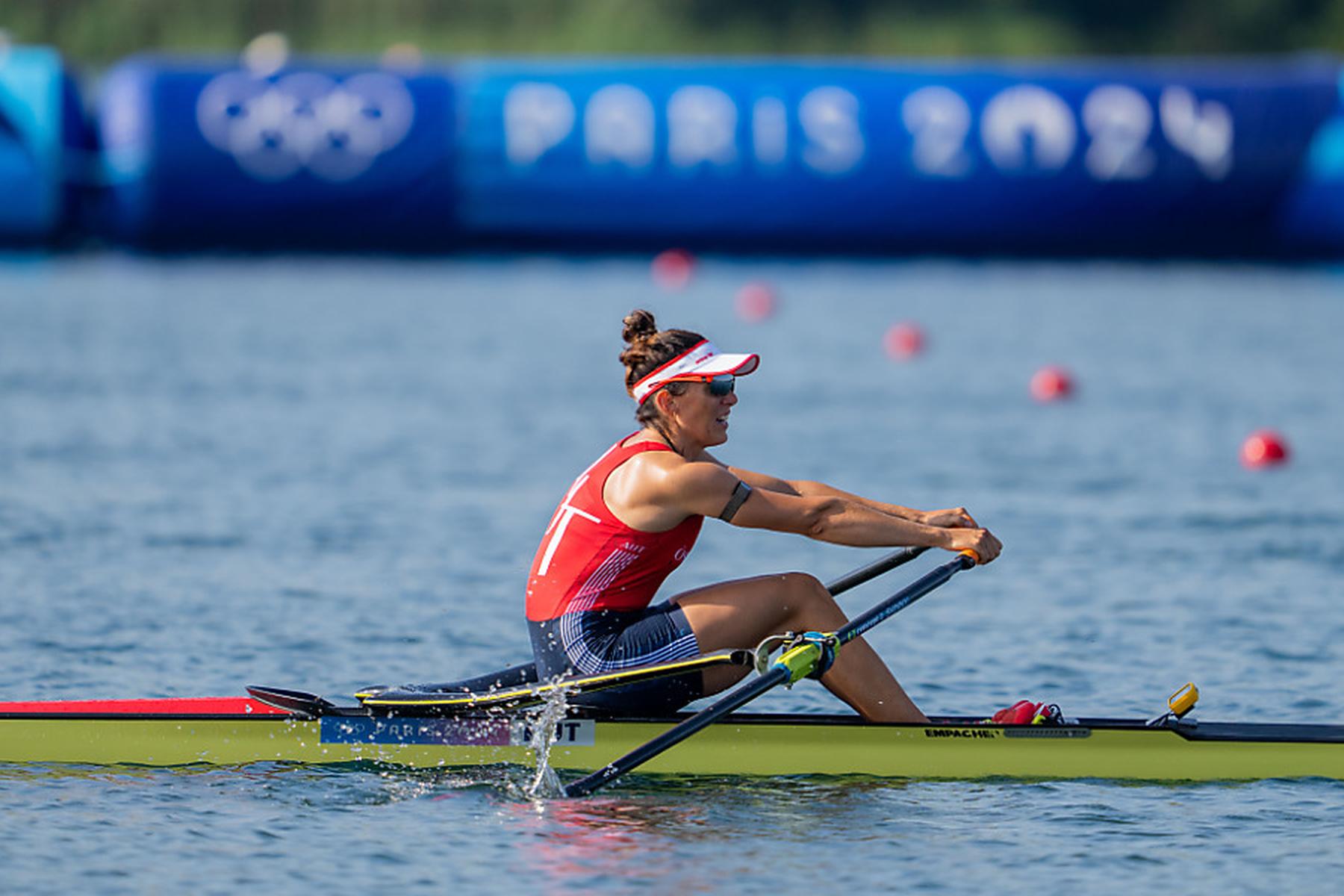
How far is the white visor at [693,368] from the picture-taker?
7246 mm

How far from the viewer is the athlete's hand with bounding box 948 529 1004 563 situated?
750 centimetres

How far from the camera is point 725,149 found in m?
25.6

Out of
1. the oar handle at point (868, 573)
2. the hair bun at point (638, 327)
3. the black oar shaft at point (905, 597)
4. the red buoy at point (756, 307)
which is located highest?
the red buoy at point (756, 307)

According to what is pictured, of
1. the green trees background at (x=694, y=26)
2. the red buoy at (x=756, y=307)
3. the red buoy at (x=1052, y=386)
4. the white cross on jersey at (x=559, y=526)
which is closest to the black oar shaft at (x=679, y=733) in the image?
the white cross on jersey at (x=559, y=526)

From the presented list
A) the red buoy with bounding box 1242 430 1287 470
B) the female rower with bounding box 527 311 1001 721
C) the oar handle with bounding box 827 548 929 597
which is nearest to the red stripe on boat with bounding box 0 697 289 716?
the female rower with bounding box 527 311 1001 721

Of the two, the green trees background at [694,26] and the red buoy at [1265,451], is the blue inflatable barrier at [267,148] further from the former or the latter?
the red buoy at [1265,451]

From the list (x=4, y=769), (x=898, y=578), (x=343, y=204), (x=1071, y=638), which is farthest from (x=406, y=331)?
(x=4, y=769)

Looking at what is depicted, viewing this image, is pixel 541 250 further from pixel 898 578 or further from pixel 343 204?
pixel 898 578

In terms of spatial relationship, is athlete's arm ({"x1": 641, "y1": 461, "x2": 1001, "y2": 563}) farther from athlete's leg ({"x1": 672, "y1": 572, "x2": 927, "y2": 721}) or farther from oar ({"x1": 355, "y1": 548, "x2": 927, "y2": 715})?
oar ({"x1": 355, "y1": 548, "x2": 927, "y2": 715})

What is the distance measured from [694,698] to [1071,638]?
299 cm

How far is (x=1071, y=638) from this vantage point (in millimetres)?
9875

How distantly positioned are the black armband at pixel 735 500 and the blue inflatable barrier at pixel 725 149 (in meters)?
18.5

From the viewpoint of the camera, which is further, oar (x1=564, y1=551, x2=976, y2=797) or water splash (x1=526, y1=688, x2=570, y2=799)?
water splash (x1=526, y1=688, x2=570, y2=799)

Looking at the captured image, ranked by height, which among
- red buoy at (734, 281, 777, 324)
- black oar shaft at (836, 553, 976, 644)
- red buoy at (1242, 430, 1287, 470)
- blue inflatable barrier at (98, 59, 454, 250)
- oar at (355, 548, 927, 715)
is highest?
blue inflatable barrier at (98, 59, 454, 250)
